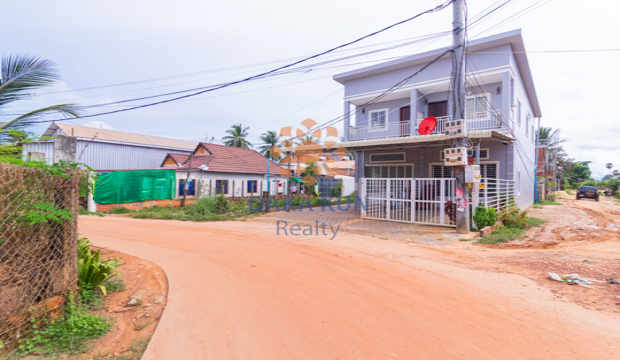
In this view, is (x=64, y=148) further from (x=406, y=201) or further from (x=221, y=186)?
(x=221, y=186)

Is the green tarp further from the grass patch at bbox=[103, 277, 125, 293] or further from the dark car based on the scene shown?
the dark car

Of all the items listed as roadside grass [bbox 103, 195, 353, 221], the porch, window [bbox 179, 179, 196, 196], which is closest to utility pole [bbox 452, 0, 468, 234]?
the porch

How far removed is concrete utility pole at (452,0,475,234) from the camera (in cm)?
1002

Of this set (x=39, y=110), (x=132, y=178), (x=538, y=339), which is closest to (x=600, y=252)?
(x=538, y=339)

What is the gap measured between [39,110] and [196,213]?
11303 millimetres

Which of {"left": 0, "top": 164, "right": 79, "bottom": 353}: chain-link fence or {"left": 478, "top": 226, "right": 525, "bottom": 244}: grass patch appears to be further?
{"left": 478, "top": 226, "right": 525, "bottom": 244}: grass patch

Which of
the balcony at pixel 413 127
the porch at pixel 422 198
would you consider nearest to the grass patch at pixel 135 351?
the porch at pixel 422 198

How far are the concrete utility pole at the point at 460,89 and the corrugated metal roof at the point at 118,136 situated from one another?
24971 millimetres

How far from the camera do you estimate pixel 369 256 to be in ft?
22.9

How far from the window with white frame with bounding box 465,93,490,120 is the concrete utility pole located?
490cm

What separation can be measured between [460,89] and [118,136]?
27892 millimetres

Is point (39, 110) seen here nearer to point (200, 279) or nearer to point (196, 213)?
point (200, 279)

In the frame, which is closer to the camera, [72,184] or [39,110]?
[72,184]

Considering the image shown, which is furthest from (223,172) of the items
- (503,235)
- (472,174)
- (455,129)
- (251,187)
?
(503,235)
